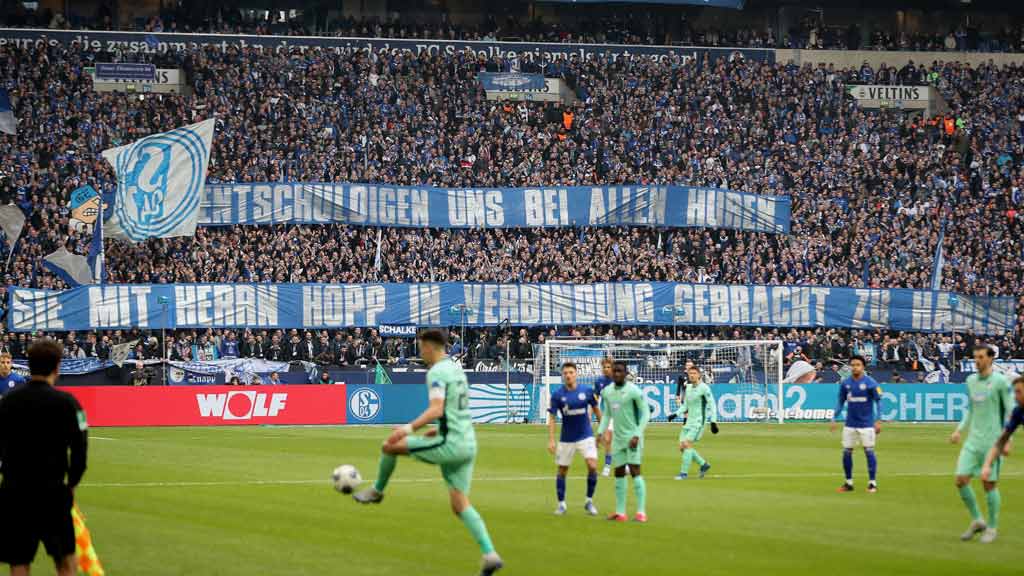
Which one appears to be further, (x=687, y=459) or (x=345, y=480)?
(x=687, y=459)

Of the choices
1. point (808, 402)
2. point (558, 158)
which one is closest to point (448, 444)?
point (808, 402)

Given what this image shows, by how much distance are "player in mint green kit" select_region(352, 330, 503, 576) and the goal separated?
3396 cm

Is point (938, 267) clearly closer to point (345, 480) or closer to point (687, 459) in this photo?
point (687, 459)

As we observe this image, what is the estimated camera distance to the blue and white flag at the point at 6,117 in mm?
53500

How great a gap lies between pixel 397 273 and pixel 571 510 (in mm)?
32958

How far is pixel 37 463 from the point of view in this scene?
32.9ft

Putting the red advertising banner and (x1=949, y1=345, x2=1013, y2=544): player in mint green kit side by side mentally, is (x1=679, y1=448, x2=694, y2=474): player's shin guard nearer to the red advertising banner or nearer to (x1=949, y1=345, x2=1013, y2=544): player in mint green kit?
(x1=949, y1=345, x2=1013, y2=544): player in mint green kit

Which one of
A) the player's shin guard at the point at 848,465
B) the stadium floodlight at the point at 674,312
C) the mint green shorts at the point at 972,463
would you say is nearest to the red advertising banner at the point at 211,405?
the stadium floodlight at the point at 674,312

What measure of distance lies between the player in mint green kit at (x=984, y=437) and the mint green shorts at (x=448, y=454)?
22.5 ft

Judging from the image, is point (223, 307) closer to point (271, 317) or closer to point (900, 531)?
point (271, 317)

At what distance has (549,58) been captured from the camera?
222 ft

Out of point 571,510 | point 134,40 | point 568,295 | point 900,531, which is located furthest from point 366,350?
point 900,531

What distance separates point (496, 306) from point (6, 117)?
68.8 feet

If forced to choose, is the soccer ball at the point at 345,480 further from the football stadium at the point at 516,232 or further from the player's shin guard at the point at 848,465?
the player's shin guard at the point at 848,465
